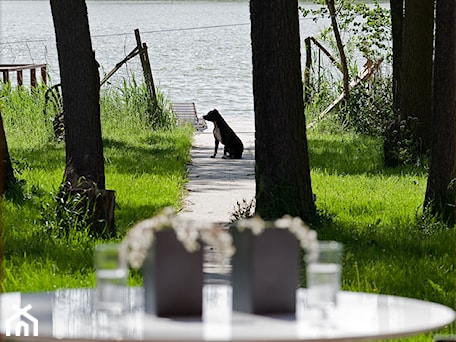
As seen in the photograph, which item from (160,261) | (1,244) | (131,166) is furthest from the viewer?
(131,166)

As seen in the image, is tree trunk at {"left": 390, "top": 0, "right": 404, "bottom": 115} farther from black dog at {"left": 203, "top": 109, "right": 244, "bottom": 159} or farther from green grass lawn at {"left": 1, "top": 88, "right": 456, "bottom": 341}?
black dog at {"left": 203, "top": 109, "right": 244, "bottom": 159}

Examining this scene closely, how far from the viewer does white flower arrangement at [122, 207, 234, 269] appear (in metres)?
4.19

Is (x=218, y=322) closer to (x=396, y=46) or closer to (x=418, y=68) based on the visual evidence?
(x=418, y=68)

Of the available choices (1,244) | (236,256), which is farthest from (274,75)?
(236,256)

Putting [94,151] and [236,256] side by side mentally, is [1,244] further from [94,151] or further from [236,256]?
[236,256]

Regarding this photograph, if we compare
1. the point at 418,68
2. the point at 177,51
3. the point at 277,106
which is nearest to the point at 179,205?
the point at 277,106

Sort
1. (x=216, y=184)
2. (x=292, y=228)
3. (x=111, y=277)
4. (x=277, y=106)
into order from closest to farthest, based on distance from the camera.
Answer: (x=111, y=277), (x=292, y=228), (x=277, y=106), (x=216, y=184)

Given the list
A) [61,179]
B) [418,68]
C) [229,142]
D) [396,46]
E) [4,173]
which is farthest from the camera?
[396,46]

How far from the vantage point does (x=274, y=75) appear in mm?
10328

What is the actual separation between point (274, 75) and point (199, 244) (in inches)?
244

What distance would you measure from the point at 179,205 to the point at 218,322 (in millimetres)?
7893

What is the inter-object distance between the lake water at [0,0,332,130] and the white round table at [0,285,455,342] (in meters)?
15.6

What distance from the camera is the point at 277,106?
406 inches

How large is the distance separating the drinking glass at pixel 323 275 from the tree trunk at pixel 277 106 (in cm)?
590
